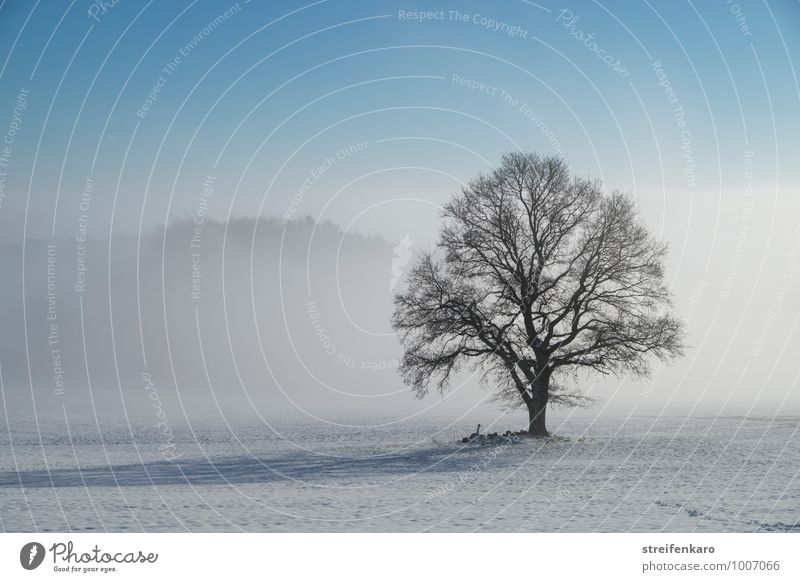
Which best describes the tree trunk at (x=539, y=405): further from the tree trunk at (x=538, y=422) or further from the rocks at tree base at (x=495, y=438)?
the rocks at tree base at (x=495, y=438)

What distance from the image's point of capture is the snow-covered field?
17000mm

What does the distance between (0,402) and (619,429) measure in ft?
118

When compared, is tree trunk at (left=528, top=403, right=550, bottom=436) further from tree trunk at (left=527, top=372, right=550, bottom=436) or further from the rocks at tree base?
the rocks at tree base

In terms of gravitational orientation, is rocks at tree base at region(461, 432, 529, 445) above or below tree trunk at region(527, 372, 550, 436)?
below

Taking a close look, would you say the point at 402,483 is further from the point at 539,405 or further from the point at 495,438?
the point at 539,405

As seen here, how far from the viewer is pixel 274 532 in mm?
16078
